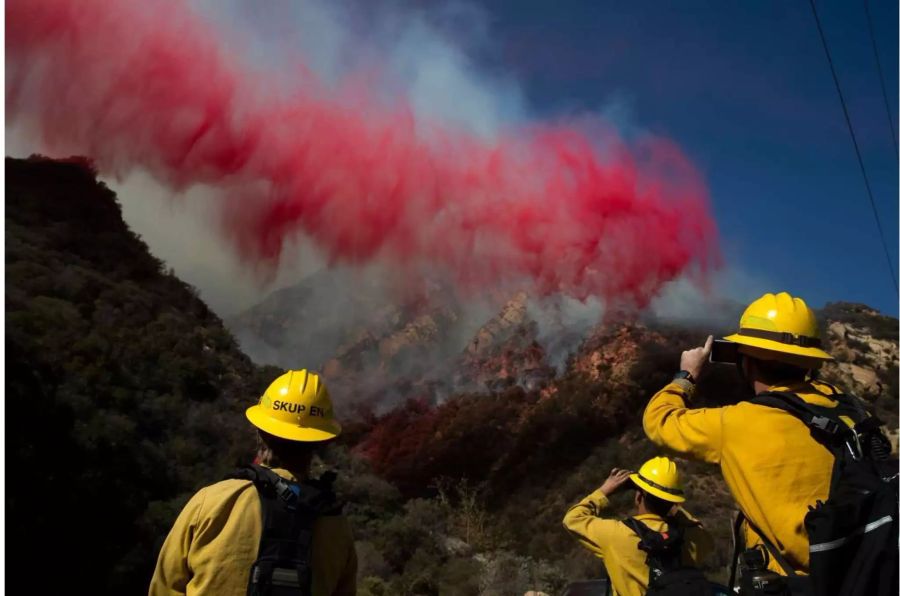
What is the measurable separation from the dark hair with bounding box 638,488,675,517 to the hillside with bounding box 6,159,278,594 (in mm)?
11246

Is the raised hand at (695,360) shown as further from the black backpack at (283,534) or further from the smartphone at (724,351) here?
the black backpack at (283,534)

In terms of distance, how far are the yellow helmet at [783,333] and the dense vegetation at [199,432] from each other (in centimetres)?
Answer: 1275

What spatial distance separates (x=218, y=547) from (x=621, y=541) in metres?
2.49

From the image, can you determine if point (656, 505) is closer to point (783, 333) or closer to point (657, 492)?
point (657, 492)

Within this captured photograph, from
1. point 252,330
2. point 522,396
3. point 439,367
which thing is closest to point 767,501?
point 252,330

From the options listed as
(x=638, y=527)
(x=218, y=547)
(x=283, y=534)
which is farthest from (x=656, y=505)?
(x=218, y=547)

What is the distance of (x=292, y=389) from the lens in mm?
3219

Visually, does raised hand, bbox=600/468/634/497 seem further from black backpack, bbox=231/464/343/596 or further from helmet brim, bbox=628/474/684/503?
black backpack, bbox=231/464/343/596

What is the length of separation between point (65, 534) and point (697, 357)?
42.9 feet

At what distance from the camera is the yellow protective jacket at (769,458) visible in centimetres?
254

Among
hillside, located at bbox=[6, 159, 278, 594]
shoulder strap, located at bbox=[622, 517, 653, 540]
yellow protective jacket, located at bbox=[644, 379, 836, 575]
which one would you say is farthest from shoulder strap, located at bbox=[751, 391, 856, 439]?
hillside, located at bbox=[6, 159, 278, 594]

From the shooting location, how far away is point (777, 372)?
2.93 metres

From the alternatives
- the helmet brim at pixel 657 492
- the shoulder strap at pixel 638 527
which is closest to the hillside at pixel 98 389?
the helmet brim at pixel 657 492

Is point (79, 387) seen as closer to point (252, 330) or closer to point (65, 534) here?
point (65, 534)
